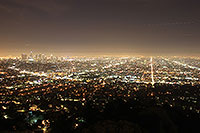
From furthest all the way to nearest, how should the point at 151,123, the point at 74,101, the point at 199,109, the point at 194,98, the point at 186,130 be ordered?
the point at 194,98 → the point at 74,101 → the point at 199,109 → the point at 186,130 → the point at 151,123

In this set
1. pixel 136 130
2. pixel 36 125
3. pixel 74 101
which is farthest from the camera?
pixel 74 101

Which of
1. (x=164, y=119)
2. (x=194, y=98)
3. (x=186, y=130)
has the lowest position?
(x=194, y=98)

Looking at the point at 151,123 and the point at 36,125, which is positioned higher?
the point at 151,123

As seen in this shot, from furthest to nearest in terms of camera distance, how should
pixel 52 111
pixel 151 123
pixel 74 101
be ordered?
1. pixel 74 101
2. pixel 52 111
3. pixel 151 123

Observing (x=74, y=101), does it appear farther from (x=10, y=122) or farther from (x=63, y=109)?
(x=10, y=122)

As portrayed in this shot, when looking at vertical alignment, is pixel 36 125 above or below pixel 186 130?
below

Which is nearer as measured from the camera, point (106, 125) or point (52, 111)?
point (106, 125)

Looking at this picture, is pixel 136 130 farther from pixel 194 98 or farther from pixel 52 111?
pixel 194 98

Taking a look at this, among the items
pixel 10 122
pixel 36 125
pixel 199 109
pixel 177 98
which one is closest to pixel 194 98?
pixel 177 98

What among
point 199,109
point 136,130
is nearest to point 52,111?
point 136,130
